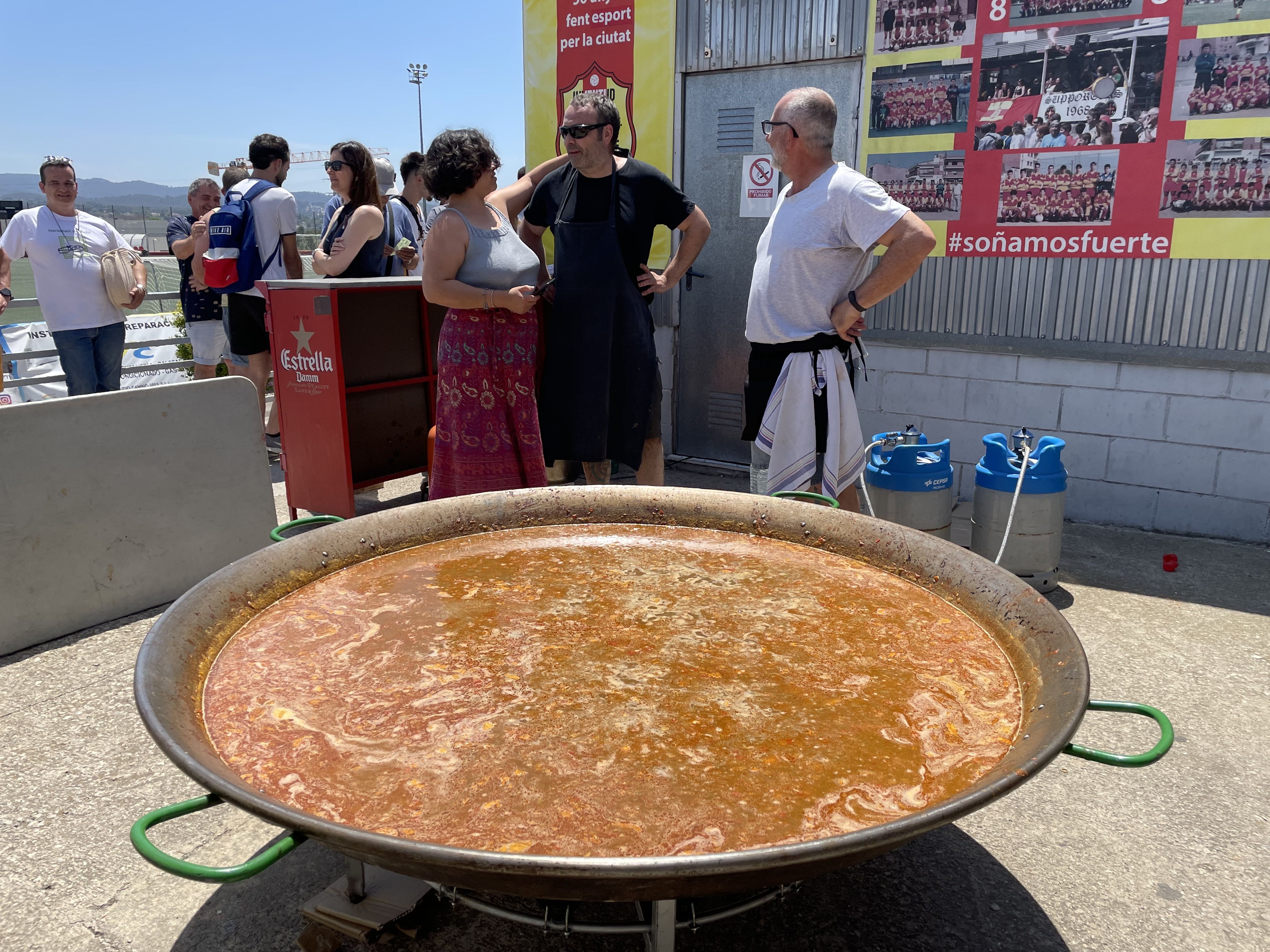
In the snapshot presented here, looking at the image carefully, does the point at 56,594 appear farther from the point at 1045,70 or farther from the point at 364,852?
the point at 1045,70

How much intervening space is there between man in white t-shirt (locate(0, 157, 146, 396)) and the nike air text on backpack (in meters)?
0.76

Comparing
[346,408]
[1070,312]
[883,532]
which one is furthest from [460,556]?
[1070,312]

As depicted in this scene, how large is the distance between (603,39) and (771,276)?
143 inches

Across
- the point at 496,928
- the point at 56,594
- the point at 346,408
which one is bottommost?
the point at 496,928

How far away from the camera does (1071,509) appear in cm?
520

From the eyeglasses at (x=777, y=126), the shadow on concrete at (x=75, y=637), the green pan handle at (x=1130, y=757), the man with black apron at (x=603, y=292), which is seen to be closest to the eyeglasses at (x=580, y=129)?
the man with black apron at (x=603, y=292)

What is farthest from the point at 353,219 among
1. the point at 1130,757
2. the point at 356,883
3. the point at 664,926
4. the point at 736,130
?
the point at 1130,757

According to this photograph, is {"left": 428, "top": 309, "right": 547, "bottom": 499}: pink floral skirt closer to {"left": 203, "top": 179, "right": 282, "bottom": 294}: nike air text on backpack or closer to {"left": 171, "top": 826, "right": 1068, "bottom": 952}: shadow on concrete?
{"left": 171, "top": 826, "right": 1068, "bottom": 952}: shadow on concrete

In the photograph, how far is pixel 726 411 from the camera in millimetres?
6445

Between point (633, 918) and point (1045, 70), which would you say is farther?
point (1045, 70)

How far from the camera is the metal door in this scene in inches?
228

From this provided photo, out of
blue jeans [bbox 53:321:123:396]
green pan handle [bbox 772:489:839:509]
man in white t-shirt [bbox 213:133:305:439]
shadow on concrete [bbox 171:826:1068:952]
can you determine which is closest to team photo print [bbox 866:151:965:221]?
green pan handle [bbox 772:489:839:509]

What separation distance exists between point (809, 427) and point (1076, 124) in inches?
100

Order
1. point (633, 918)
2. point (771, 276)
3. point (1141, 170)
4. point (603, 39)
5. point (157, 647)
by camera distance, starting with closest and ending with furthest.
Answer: point (157, 647)
point (633, 918)
point (771, 276)
point (1141, 170)
point (603, 39)
